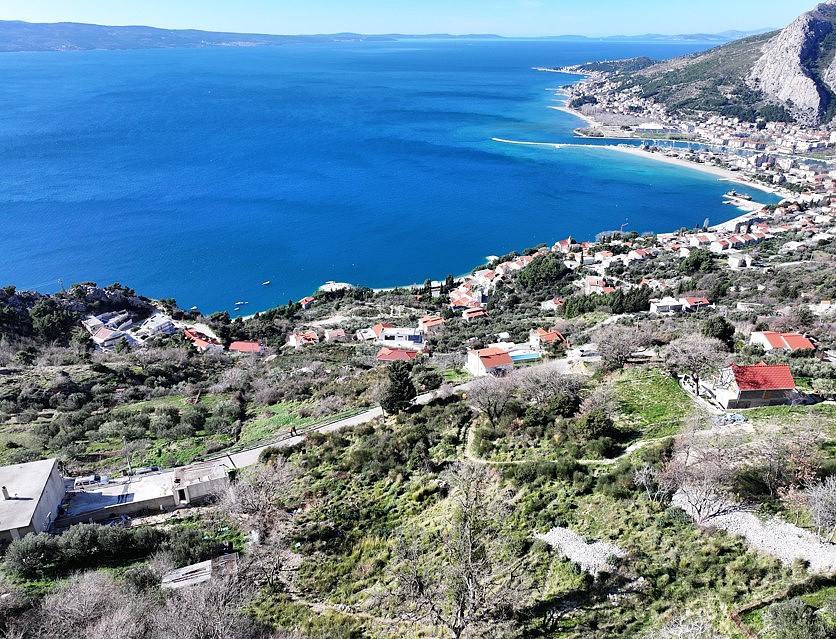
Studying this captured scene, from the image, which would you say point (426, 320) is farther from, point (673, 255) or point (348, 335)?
point (673, 255)

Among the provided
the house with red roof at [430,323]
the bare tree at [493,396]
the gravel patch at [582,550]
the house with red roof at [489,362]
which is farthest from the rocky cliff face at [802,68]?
the gravel patch at [582,550]

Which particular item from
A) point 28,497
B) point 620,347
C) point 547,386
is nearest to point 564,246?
point 620,347

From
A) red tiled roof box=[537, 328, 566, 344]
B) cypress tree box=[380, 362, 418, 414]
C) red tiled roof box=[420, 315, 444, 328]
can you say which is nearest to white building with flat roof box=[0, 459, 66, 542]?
cypress tree box=[380, 362, 418, 414]

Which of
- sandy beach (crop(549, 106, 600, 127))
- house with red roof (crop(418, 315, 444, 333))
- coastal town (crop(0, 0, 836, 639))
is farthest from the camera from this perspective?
sandy beach (crop(549, 106, 600, 127))

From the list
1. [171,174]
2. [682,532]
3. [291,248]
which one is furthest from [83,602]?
[171,174]

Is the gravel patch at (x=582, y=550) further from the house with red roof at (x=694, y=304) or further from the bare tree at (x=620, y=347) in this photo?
the house with red roof at (x=694, y=304)

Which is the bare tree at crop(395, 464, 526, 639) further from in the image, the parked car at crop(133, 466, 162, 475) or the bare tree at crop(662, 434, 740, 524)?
the parked car at crop(133, 466, 162, 475)

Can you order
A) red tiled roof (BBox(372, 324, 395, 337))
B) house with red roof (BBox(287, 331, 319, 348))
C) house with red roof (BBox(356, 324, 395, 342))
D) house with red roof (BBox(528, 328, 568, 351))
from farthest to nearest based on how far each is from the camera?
red tiled roof (BBox(372, 324, 395, 337)) → house with red roof (BBox(356, 324, 395, 342)) → house with red roof (BBox(287, 331, 319, 348)) → house with red roof (BBox(528, 328, 568, 351))
